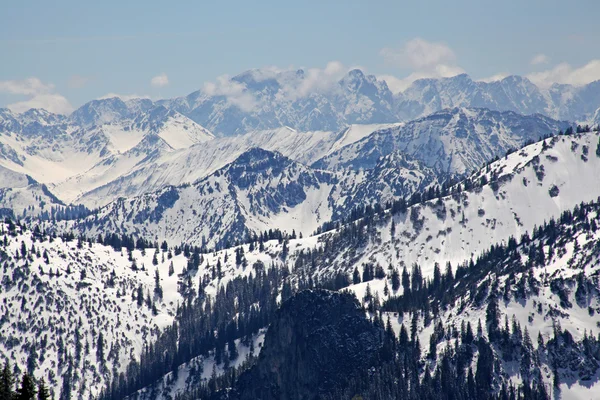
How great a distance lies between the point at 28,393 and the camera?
117 m

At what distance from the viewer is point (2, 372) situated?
401ft

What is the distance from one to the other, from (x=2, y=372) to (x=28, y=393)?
Result: 24.9 feet
